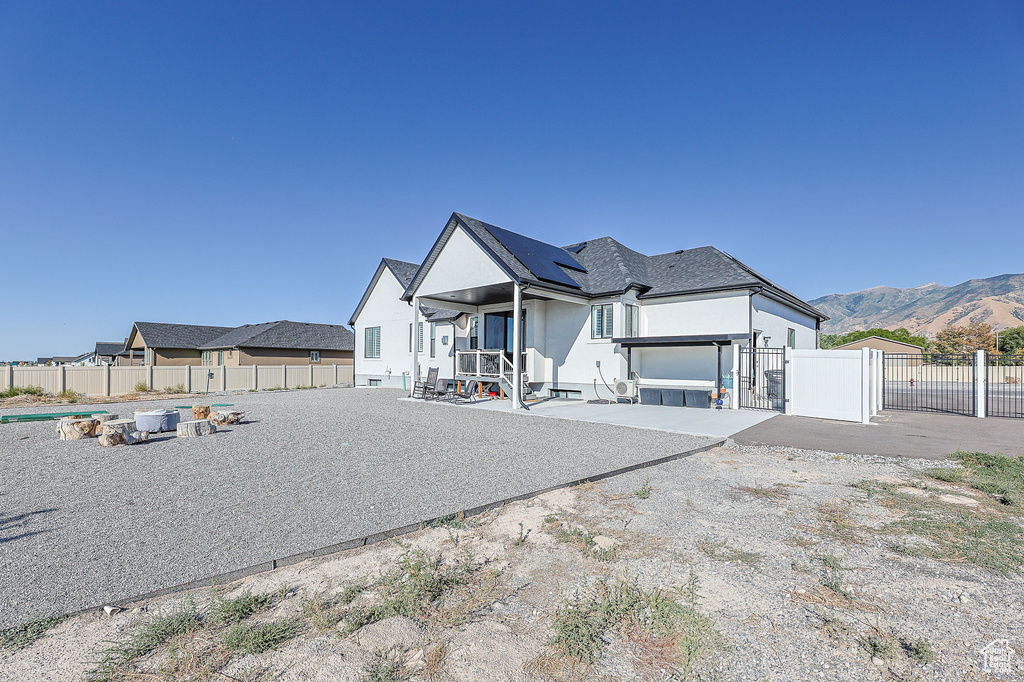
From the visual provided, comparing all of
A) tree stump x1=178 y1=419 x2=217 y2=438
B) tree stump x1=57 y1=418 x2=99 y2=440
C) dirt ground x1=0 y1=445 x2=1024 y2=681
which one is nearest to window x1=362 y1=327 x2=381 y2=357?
tree stump x1=178 y1=419 x2=217 y2=438

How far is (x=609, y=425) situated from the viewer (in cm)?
1151

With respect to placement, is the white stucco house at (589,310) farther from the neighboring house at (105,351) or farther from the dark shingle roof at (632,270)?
the neighboring house at (105,351)

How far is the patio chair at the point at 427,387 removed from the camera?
1802 cm

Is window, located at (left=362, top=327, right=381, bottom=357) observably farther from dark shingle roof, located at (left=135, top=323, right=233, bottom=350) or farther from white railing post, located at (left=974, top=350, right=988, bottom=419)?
white railing post, located at (left=974, top=350, right=988, bottom=419)

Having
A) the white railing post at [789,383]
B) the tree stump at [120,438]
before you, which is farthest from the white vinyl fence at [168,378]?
the white railing post at [789,383]

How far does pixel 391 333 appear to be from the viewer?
25391mm

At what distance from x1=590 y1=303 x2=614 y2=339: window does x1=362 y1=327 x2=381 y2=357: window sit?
13.3 meters

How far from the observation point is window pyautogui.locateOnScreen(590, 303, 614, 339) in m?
17.5

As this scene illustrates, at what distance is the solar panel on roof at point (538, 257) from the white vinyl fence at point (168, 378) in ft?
52.8

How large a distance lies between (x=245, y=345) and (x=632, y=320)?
28238 millimetres

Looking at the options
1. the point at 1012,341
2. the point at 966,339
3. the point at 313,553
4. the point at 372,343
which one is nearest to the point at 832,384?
the point at 313,553

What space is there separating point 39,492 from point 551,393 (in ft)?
48.6

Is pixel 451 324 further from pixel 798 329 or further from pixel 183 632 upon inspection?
pixel 183 632

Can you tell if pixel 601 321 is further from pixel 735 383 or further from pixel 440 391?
pixel 440 391
